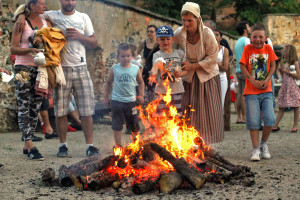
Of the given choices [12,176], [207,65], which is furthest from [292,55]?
[12,176]

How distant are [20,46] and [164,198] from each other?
3.32 meters

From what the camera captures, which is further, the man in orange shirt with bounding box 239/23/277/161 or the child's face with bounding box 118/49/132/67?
the child's face with bounding box 118/49/132/67

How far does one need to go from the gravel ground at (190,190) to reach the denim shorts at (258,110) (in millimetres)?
485

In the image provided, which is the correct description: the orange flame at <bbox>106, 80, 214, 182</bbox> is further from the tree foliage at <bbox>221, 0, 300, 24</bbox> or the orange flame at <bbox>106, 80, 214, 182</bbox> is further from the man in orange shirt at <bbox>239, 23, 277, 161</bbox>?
the tree foliage at <bbox>221, 0, 300, 24</bbox>

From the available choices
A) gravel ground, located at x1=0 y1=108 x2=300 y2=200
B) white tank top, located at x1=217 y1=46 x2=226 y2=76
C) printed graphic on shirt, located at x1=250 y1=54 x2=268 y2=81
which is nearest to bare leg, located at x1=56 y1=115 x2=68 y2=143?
gravel ground, located at x1=0 y1=108 x2=300 y2=200

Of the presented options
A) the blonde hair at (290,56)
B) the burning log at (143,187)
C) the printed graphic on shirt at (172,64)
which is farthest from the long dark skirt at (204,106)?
the blonde hair at (290,56)

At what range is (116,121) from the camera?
6754 mm

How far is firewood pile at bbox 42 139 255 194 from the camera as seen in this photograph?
4.30 m

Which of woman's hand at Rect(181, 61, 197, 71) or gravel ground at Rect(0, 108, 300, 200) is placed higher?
woman's hand at Rect(181, 61, 197, 71)

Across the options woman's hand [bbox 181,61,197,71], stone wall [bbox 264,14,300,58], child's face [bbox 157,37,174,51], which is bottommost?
woman's hand [bbox 181,61,197,71]

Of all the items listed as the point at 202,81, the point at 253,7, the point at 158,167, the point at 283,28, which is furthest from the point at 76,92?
the point at 253,7

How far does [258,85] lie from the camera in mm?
6031

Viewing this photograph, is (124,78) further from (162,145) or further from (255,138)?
(255,138)

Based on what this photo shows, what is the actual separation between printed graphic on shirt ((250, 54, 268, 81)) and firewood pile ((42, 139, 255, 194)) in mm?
1665
